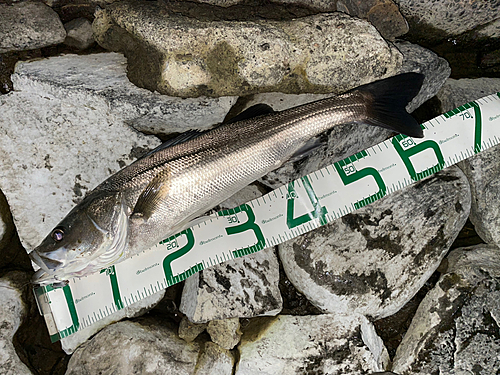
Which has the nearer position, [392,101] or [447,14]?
[392,101]

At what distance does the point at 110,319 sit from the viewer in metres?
3.20

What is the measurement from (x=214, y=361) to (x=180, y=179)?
1.66m

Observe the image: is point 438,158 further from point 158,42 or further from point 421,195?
point 158,42

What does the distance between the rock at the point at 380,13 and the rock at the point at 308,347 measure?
8.83ft

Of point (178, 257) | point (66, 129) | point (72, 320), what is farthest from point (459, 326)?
point (66, 129)

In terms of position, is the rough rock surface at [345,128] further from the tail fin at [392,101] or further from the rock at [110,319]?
the rock at [110,319]

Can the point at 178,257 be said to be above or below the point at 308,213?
below

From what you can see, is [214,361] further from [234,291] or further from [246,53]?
[246,53]

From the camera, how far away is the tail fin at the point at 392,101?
9.10 feet

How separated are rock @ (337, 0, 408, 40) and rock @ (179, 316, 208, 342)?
3.15 meters

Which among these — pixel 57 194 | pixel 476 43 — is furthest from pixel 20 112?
pixel 476 43

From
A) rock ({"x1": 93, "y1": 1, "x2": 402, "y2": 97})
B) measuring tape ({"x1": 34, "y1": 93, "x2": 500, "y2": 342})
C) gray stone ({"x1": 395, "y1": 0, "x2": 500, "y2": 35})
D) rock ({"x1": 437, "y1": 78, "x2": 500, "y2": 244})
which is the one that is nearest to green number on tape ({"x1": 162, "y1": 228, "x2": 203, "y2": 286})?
measuring tape ({"x1": 34, "y1": 93, "x2": 500, "y2": 342})

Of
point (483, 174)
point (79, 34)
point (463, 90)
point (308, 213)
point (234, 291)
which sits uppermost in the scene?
point (79, 34)

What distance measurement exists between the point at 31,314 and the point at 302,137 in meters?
2.92
